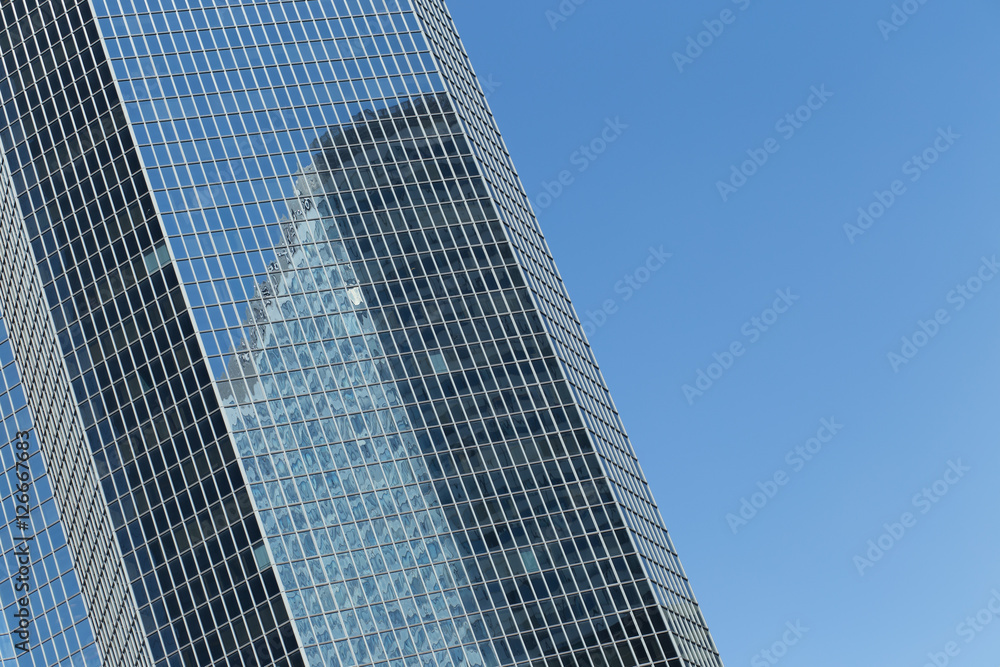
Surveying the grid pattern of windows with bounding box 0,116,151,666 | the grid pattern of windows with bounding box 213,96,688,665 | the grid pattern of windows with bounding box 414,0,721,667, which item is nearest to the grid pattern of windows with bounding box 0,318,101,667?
the grid pattern of windows with bounding box 0,116,151,666

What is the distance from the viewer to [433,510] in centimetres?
12206

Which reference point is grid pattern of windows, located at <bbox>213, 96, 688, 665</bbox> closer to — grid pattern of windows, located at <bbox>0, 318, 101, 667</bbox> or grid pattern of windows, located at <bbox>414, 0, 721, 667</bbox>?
grid pattern of windows, located at <bbox>414, 0, 721, 667</bbox>

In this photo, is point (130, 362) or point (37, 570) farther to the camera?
point (37, 570)

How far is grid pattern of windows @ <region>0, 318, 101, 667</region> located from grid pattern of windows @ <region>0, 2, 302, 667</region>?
11.0 meters

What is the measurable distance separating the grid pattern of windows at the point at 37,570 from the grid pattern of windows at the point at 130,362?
11.0 metres

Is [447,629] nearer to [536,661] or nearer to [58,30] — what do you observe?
[536,661]

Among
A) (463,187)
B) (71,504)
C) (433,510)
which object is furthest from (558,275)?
(71,504)

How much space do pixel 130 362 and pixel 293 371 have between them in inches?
540

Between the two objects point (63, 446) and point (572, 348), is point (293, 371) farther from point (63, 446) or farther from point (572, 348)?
point (572, 348)

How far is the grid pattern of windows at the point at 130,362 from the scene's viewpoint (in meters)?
117

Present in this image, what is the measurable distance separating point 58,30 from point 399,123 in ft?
105

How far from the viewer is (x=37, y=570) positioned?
14912 centimetres

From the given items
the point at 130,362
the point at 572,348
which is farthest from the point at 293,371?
the point at 572,348

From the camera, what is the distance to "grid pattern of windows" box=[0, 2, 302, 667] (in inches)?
4609
